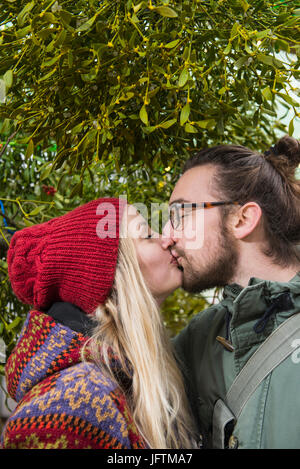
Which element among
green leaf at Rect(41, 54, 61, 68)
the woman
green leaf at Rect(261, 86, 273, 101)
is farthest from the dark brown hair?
green leaf at Rect(41, 54, 61, 68)

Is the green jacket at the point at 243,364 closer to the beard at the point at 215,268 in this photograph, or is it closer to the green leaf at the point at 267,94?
the beard at the point at 215,268

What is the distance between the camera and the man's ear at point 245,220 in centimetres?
118

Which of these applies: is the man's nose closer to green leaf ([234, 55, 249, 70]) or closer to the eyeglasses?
the eyeglasses

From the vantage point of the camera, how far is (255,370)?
944 millimetres

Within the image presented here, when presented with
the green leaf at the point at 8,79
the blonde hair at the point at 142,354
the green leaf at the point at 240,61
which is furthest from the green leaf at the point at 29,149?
the green leaf at the point at 240,61

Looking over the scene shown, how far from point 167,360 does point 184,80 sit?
59 cm

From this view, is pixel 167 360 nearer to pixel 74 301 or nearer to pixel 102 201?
pixel 74 301

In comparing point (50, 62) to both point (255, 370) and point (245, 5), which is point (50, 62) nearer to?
point (245, 5)

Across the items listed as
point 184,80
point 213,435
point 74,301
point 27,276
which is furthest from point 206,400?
point 184,80

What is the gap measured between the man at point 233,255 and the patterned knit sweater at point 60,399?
0.80 feet

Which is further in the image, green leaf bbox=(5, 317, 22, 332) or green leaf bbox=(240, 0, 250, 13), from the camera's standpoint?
green leaf bbox=(5, 317, 22, 332)

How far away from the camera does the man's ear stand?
1.18 metres

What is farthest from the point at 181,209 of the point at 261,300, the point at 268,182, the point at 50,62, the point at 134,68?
the point at 50,62

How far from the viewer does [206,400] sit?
1.06 m
